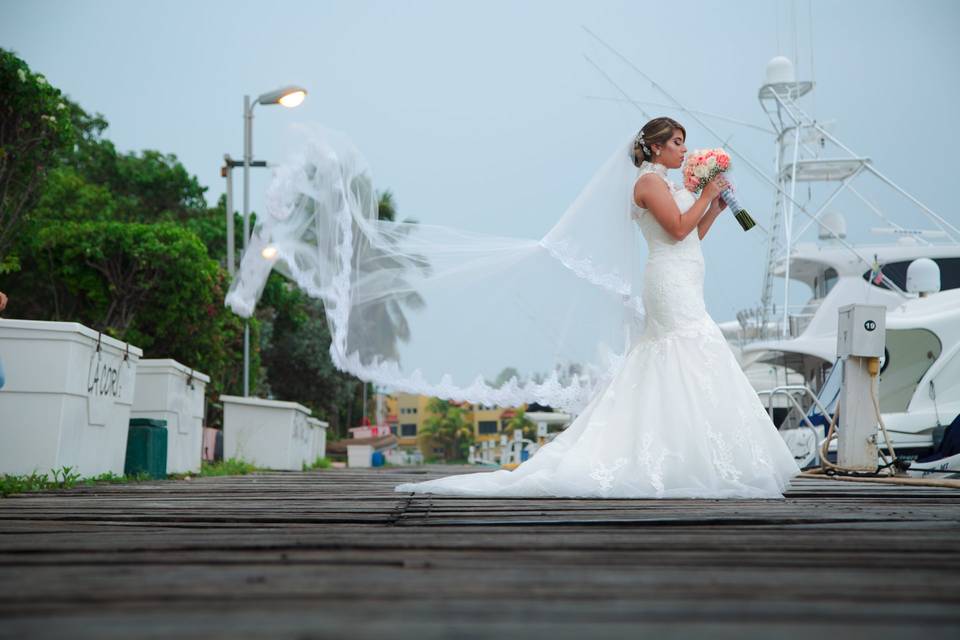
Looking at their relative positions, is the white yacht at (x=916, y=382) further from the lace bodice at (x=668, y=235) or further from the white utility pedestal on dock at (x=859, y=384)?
the lace bodice at (x=668, y=235)

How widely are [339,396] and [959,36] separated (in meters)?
111

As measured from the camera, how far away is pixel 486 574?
7.90 feet

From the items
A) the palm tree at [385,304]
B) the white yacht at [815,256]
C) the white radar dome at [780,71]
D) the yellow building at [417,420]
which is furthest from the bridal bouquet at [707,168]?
the yellow building at [417,420]

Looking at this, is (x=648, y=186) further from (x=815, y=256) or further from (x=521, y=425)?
(x=521, y=425)

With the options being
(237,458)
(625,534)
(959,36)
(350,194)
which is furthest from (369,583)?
(959,36)

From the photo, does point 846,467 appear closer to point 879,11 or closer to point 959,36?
point 959,36

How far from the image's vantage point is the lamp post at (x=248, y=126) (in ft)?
46.6

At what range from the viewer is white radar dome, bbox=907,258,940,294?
17.4m

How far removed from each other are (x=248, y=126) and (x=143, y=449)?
7.98 meters

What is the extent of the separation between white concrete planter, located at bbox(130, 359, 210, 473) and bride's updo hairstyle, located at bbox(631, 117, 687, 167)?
227 inches

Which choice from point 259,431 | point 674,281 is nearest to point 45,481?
point 674,281

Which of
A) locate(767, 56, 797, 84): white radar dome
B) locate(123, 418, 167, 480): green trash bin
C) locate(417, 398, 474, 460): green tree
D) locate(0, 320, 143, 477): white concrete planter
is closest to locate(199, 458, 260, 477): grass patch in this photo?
locate(123, 418, 167, 480): green trash bin

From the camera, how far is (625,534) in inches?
132

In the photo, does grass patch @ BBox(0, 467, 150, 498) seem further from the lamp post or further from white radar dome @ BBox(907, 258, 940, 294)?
white radar dome @ BBox(907, 258, 940, 294)
